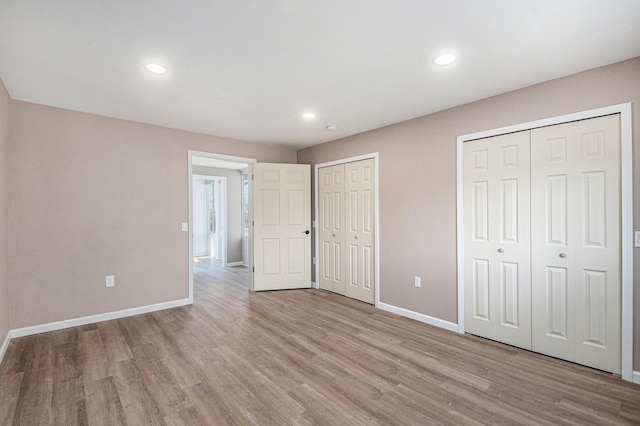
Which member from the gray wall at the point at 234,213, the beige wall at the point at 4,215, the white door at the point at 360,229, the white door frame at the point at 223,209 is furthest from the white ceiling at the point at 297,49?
the gray wall at the point at 234,213

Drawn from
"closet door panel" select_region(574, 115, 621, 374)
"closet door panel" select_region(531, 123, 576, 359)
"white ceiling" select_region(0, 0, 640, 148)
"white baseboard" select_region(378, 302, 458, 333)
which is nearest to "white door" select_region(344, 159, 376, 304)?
"white baseboard" select_region(378, 302, 458, 333)

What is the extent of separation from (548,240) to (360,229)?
7.40 feet

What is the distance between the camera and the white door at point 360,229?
4215 mm

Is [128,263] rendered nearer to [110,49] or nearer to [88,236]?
[88,236]

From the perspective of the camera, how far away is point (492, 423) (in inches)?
71.2

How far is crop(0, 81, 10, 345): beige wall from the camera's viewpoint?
273cm

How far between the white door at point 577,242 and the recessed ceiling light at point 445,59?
1.14 m

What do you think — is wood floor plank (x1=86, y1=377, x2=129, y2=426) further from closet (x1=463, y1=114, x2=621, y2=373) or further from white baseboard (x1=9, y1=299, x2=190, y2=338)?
closet (x1=463, y1=114, x2=621, y2=373)

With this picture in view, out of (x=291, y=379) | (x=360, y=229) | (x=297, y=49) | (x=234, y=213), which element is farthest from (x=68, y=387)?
(x=234, y=213)

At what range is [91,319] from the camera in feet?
11.3

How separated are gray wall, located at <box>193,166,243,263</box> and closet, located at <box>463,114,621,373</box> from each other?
550cm

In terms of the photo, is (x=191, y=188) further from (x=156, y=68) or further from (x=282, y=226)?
(x=156, y=68)

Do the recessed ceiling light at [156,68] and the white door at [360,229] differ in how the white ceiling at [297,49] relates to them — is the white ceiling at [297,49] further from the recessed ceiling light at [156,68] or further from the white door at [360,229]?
the white door at [360,229]

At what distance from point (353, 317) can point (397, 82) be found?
2.68 m
